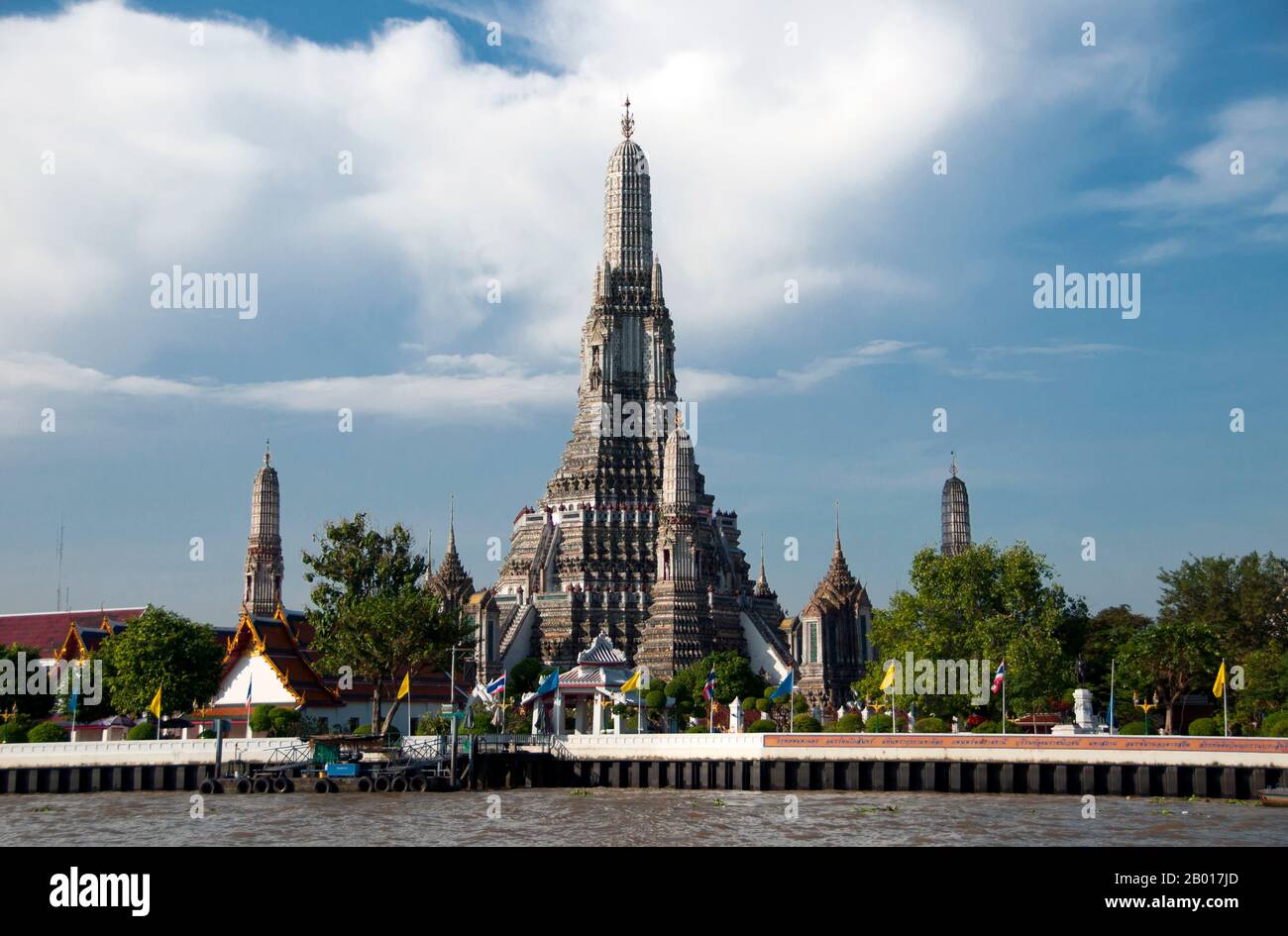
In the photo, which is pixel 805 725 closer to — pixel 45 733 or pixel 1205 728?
pixel 1205 728

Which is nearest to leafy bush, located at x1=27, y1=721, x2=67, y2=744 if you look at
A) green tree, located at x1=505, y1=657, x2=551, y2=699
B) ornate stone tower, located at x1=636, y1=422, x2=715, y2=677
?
green tree, located at x1=505, y1=657, x2=551, y2=699

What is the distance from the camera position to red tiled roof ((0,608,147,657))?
4833 inches

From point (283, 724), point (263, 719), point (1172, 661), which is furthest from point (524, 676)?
point (1172, 661)

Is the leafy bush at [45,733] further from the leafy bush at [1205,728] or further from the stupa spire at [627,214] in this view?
the stupa spire at [627,214]

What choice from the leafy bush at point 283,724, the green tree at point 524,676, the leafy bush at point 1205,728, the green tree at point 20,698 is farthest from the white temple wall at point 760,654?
the green tree at point 20,698

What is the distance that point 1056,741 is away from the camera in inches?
2473

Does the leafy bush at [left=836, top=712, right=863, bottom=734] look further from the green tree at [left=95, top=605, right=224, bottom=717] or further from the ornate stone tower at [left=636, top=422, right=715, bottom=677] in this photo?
the ornate stone tower at [left=636, top=422, right=715, bottom=677]

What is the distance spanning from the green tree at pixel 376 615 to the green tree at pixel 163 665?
5.92m

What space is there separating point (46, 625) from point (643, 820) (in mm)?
86713

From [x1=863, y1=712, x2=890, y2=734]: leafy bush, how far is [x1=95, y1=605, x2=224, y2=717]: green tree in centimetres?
3406

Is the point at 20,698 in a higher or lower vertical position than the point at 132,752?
higher

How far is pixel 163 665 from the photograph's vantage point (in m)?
85.4

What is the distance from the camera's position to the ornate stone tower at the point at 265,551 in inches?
4909
